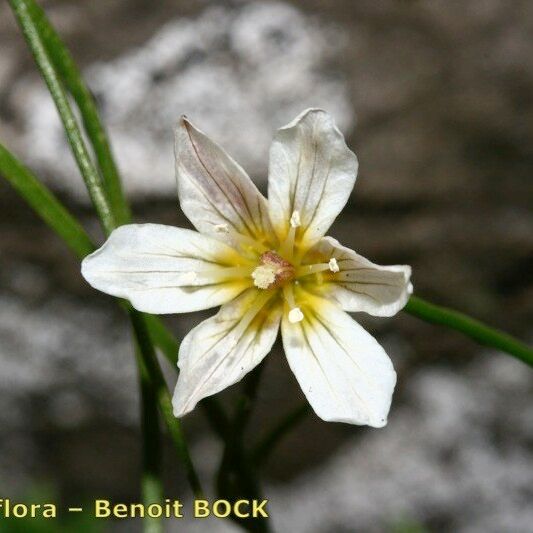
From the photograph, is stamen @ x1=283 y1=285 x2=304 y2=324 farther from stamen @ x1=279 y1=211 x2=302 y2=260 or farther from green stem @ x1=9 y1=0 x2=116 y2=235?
green stem @ x1=9 y1=0 x2=116 y2=235

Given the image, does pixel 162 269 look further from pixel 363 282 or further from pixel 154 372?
pixel 363 282

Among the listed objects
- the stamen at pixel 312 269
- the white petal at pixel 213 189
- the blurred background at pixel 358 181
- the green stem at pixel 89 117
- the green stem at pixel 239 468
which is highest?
the blurred background at pixel 358 181

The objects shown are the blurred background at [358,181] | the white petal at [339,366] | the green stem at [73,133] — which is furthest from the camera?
the blurred background at [358,181]

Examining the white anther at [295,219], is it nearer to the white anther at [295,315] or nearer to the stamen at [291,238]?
the stamen at [291,238]

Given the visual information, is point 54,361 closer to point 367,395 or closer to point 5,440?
point 5,440

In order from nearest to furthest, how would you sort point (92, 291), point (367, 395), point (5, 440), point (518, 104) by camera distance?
point (367, 395)
point (518, 104)
point (92, 291)
point (5, 440)

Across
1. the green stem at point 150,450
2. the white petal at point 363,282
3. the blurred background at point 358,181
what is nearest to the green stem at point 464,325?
the white petal at point 363,282

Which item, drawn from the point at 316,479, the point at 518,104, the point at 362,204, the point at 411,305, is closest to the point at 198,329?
the point at 411,305
